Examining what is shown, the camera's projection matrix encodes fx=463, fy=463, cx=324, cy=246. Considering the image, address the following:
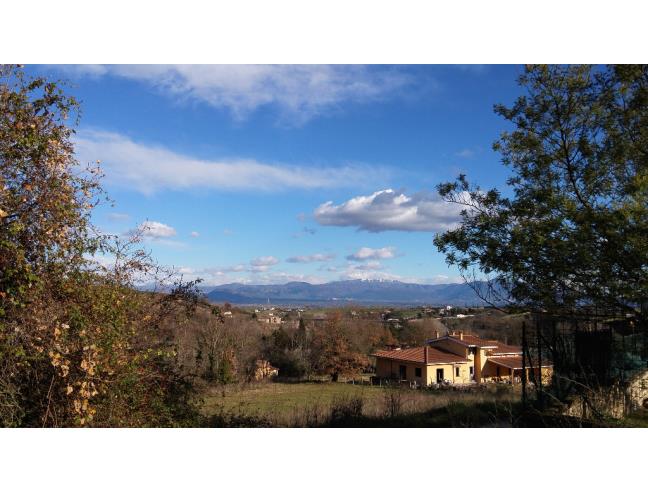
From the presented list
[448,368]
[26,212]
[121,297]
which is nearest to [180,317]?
[121,297]

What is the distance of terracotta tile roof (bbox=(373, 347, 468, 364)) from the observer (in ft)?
95.3

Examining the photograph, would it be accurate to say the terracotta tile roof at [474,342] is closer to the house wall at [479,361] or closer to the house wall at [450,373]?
the house wall at [479,361]

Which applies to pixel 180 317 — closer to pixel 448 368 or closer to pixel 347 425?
pixel 347 425

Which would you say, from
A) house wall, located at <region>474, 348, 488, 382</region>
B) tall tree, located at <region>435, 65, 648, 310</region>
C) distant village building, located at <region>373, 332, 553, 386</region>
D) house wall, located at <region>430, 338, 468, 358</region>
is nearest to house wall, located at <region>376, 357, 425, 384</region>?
distant village building, located at <region>373, 332, 553, 386</region>

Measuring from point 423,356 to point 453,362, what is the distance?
2.04 metres

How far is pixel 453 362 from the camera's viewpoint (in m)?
29.5

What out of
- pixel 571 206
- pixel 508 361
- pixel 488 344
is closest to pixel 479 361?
pixel 488 344

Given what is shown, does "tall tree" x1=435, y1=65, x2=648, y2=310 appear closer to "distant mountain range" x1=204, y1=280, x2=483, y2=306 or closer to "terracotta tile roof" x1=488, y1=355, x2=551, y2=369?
"terracotta tile roof" x1=488, y1=355, x2=551, y2=369

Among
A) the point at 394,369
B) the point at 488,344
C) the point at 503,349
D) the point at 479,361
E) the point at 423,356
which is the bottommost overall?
the point at 394,369

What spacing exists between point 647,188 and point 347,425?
5.54 m

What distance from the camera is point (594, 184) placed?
562 centimetres

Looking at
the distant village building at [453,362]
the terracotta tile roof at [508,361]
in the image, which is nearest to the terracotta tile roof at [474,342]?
the distant village building at [453,362]

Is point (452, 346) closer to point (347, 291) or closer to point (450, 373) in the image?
point (450, 373)

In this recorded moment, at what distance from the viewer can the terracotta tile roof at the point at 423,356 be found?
29062mm
